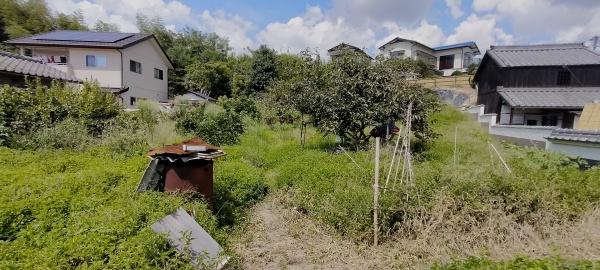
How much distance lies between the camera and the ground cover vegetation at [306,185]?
122 inches

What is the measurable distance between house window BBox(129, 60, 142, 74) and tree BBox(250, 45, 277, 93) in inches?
289

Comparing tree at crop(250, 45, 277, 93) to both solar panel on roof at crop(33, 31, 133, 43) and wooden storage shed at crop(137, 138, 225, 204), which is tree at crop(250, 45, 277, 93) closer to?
solar panel on roof at crop(33, 31, 133, 43)

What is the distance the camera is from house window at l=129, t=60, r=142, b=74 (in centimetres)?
1831

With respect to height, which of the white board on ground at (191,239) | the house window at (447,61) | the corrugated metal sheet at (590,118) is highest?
the house window at (447,61)

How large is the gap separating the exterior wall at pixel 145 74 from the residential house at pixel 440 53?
21000 mm

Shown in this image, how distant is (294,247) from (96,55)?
706 inches

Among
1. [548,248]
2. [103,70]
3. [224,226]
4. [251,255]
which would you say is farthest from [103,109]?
[548,248]

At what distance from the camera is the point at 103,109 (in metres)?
9.58

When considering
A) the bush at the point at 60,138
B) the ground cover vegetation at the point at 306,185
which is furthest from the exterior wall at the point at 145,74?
the bush at the point at 60,138

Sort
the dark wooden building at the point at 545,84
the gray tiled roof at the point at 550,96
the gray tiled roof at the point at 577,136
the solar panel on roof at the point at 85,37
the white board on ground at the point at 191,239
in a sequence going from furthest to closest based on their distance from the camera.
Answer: the solar panel on roof at the point at 85,37 < the dark wooden building at the point at 545,84 < the gray tiled roof at the point at 550,96 < the gray tiled roof at the point at 577,136 < the white board on ground at the point at 191,239

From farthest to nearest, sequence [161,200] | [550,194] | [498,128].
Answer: [498,128], [550,194], [161,200]

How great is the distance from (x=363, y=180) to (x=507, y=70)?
16.4m

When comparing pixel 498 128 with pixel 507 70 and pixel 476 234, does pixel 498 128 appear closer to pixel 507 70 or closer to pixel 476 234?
pixel 507 70

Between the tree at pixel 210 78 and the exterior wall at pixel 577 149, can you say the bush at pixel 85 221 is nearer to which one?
the exterior wall at pixel 577 149
